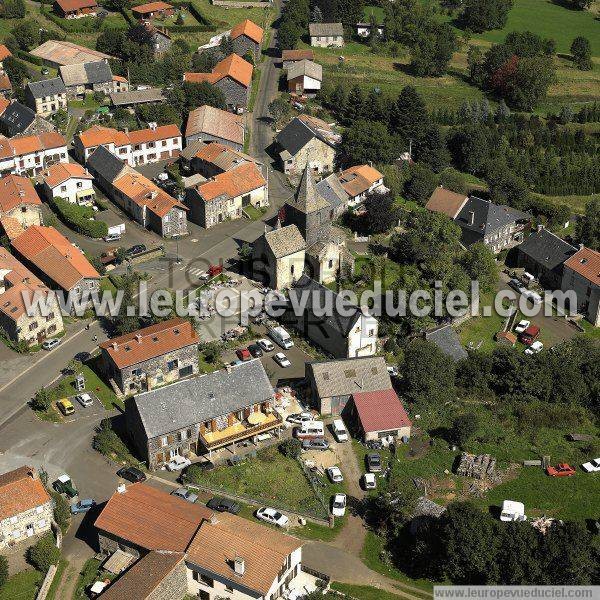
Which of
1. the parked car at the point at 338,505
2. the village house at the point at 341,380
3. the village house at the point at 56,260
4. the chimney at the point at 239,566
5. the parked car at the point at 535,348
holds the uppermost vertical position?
the chimney at the point at 239,566

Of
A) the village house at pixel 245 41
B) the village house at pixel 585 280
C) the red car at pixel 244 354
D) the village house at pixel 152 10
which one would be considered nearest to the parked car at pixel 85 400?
the red car at pixel 244 354

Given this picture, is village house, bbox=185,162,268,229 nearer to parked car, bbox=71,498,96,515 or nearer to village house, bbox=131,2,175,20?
parked car, bbox=71,498,96,515

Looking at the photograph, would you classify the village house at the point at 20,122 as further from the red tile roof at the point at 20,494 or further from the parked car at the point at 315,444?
the parked car at the point at 315,444

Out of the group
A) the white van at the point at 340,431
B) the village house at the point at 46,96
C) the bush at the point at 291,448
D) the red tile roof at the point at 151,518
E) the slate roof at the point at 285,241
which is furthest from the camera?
the village house at the point at 46,96

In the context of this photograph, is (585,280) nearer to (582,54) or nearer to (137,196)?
(137,196)

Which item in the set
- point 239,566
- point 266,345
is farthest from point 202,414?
point 239,566

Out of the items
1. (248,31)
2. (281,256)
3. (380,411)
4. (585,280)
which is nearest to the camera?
(380,411)

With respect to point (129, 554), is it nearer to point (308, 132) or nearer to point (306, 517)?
point (306, 517)
